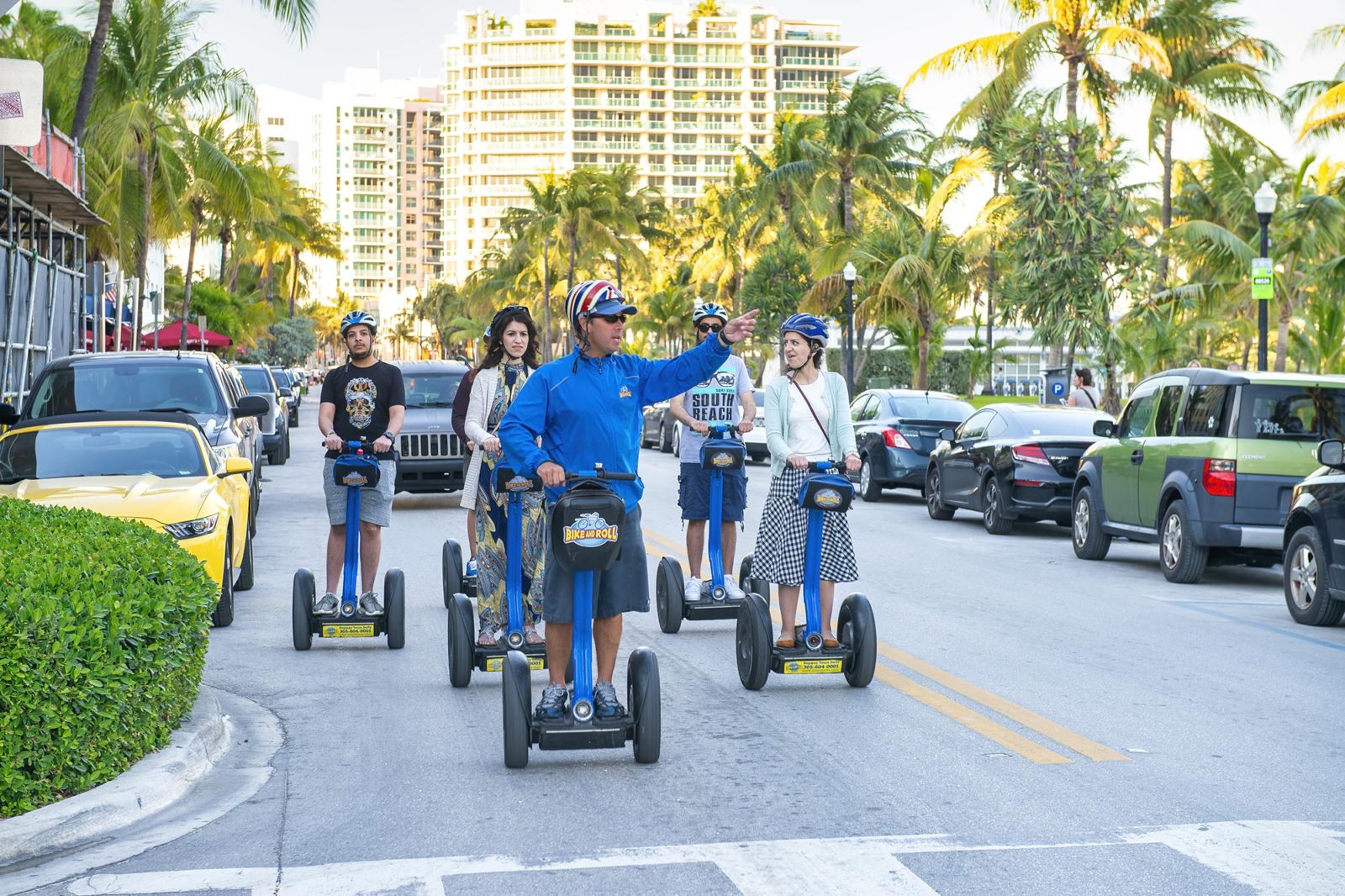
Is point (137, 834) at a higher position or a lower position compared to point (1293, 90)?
lower

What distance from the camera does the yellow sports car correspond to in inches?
401

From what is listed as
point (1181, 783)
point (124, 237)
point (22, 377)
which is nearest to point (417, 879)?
point (1181, 783)

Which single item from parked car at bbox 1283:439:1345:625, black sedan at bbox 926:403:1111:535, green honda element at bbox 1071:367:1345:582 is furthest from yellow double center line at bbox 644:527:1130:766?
black sedan at bbox 926:403:1111:535

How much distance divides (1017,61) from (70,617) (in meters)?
30.6

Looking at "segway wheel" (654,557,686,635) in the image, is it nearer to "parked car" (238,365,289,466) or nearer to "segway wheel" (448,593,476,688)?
"segway wheel" (448,593,476,688)

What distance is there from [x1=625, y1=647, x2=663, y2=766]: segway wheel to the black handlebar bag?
1.70 feet

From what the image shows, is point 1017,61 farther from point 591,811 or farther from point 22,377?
point 591,811

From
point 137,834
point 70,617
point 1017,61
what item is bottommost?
point 137,834

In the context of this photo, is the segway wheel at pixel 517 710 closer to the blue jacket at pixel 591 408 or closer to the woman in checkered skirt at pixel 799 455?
the blue jacket at pixel 591 408

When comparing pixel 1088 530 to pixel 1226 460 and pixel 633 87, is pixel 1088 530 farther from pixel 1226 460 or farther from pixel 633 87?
pixel 633 87

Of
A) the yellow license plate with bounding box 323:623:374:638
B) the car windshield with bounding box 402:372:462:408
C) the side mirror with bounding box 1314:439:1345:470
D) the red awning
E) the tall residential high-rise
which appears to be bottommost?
the yellow license plate with bounding box 323:623:374:638

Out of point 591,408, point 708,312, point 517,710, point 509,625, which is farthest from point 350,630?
point 591,408

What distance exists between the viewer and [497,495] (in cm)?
874

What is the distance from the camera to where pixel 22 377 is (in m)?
23.5
